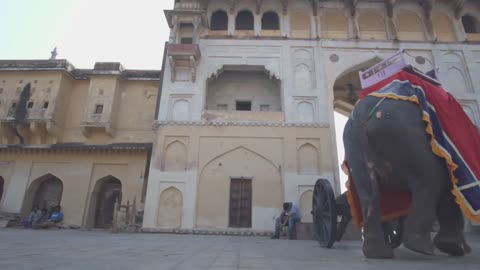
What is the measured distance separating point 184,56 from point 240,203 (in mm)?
6396

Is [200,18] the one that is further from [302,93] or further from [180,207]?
[180,207]

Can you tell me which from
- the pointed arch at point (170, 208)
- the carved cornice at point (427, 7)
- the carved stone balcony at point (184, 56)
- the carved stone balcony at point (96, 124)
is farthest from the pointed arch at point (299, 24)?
the carved stone balcony at point (96, 124)

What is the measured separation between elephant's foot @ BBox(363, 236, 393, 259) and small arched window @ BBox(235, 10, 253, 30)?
1293 cm

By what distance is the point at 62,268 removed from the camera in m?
2.10

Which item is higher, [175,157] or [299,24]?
[299,24]

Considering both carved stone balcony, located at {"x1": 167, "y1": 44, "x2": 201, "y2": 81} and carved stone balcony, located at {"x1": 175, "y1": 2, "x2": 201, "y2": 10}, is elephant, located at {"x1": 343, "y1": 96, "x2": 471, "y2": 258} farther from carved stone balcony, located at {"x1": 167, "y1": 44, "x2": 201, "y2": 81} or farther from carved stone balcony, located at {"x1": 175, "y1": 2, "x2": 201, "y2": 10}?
carved stone balcony, located at {"x1": 175, "y1": 2, "x2": 201, "y2": 10}

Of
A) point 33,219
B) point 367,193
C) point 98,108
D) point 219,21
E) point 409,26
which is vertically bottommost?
point 33,219

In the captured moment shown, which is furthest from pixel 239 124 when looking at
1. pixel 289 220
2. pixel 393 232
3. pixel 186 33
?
pixel 393 232

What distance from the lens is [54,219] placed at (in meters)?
13.1

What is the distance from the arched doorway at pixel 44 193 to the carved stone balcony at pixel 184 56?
807 centimetres

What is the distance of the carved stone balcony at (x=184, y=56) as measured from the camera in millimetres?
12858

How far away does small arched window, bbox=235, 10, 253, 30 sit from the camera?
574 inches

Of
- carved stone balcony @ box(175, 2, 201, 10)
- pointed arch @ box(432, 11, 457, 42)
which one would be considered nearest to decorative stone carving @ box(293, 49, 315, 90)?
carved stone balcony @ box(175, 2, 201, 10)

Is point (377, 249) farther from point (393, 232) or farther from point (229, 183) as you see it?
point (229, 183)
